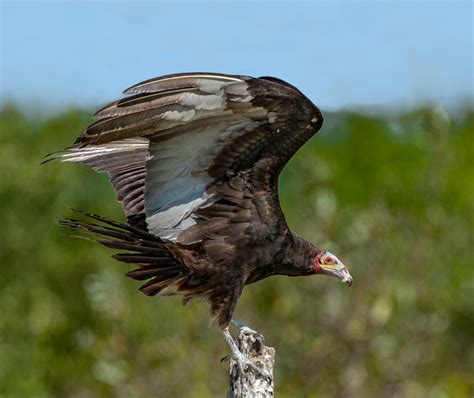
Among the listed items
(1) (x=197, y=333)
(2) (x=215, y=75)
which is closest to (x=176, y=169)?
(2) (x=215, y=75)

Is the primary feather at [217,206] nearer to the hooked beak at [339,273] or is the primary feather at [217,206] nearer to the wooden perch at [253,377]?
the hooked beak at [339,273]

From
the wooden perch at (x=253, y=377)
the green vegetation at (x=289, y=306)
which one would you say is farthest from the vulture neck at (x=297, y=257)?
the green vegetation at (x=289, y=306)

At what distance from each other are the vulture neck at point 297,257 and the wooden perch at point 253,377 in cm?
79

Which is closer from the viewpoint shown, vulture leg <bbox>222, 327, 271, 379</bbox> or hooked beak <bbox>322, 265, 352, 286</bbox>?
vulture leg <bbox>222, 327, 271, 379</bbox>

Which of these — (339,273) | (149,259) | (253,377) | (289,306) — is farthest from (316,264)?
(289,306)

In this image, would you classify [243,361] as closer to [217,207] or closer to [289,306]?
[217,207]

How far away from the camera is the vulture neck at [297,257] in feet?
23.0

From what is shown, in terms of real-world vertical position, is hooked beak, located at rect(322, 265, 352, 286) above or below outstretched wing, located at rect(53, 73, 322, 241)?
below

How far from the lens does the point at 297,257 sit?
7.08 m

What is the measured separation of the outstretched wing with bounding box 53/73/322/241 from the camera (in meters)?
5.91

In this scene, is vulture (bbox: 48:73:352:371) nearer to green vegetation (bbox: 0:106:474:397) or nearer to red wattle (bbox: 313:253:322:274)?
red wattle (bbox: 313:253:322:274)

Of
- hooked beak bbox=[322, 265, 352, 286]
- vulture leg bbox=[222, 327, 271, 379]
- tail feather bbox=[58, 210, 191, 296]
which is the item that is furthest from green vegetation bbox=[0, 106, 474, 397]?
vulture leg bbox=[222, 327, 271, 379]

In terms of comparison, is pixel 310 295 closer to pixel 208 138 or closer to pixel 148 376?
pixel 148 376

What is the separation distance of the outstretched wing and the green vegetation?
234cm
